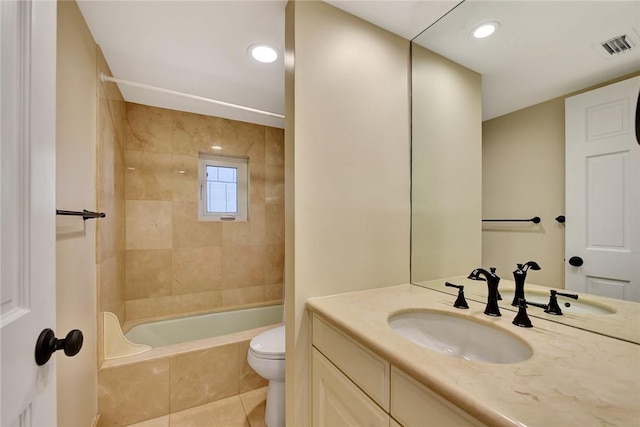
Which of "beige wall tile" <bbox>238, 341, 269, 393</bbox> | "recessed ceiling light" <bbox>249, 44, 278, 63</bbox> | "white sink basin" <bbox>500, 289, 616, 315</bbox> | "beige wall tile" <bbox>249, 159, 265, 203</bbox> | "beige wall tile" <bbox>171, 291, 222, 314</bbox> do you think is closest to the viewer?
"white sink basin" <bbox>500, 289, 616, 315</bbox>

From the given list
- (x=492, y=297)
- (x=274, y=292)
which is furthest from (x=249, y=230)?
(x=492, y=297)

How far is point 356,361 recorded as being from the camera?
0.80m

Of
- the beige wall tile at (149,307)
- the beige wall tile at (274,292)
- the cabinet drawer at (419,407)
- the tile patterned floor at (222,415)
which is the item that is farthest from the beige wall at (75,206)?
the beige wall tile at (274,292)

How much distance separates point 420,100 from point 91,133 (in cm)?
182

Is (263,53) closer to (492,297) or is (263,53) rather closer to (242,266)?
(492,297)

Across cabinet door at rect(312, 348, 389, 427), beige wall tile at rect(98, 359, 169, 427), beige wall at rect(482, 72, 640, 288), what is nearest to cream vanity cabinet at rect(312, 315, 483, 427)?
cabinet door at rect(312, 348, 389, 427)

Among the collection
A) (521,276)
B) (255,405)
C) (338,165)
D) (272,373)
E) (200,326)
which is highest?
(338,165)

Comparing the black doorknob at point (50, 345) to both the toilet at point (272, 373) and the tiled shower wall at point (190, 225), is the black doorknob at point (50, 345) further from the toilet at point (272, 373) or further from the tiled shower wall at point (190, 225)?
the tiled shower wall at point (190, 225)

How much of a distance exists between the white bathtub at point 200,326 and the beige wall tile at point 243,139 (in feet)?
5.26

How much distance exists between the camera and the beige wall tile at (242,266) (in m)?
2.53

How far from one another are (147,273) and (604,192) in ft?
9.48

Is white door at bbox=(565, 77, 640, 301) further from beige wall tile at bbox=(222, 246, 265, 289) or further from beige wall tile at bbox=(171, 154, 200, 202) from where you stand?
beige wall tile at bbox=(171, 154, 200, 202)

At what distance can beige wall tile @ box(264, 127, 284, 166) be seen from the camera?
2.72 m

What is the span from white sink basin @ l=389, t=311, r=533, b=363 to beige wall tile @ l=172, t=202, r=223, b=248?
2042 mm
